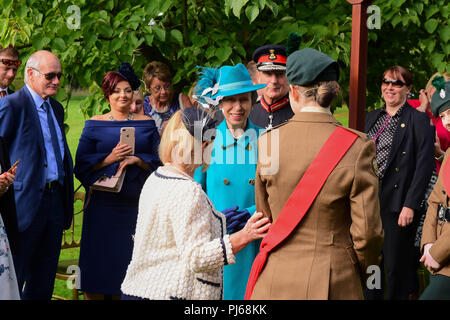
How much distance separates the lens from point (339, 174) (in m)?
3.28

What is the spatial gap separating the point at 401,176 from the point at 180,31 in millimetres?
2379

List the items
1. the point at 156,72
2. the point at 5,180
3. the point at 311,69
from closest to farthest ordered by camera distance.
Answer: the point at 311,69
the point at 5,180
the point at 156,72

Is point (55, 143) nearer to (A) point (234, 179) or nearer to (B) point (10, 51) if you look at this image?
(B) point (10, 51)

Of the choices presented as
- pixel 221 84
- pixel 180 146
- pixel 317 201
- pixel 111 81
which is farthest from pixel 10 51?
pixel 317 201

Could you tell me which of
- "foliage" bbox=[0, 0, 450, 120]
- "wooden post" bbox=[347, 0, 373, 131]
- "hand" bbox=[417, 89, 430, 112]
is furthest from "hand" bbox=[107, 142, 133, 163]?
"hand" bbox=[417, 89, 430, 112]

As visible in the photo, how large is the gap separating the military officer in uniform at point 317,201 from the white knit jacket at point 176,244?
0.29 metres

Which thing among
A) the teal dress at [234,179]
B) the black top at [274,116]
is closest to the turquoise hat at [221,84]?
the teal dress at [234,179]

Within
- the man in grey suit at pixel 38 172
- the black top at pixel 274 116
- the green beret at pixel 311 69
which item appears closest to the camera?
the green beret at pixel 311 69

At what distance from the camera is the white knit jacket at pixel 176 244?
3.32m

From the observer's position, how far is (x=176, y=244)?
338cm

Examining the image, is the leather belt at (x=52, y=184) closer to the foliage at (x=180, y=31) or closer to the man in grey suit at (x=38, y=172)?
the man in grey suit at (x=38, y=172)

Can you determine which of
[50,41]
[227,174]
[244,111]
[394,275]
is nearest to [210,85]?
[244,111]

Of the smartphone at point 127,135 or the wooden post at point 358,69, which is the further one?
the smartphone at point 127,135
